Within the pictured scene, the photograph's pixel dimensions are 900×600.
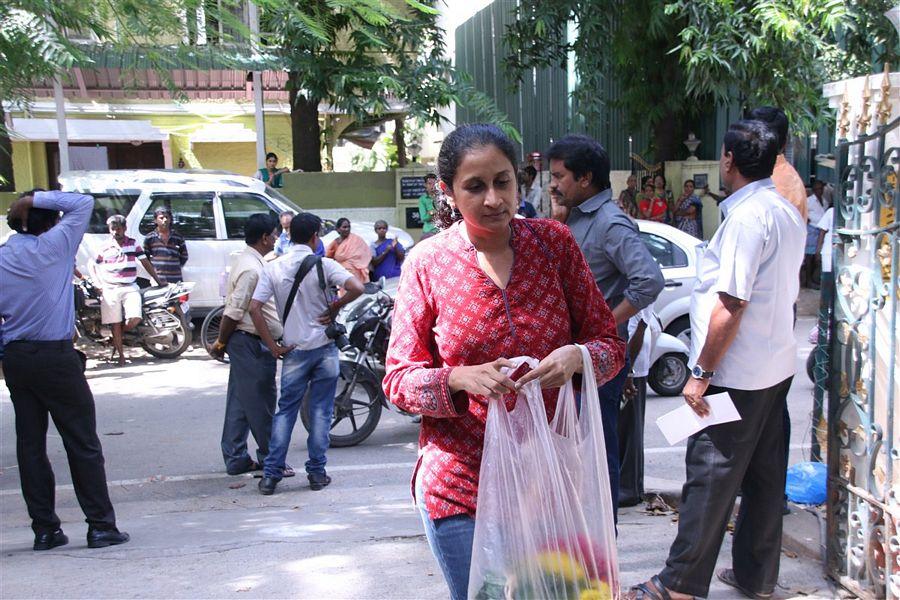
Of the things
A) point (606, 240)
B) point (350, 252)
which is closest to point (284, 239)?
point (350, 252)

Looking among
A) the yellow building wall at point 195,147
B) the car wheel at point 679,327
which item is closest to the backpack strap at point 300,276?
the car wheel at point 679,327

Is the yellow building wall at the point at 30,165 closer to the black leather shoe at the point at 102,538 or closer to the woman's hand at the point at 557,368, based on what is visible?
the black leather shoe at the point at 102,538

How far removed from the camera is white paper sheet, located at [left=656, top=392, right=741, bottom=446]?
349 cm

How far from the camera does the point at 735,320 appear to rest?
3447 millimetres

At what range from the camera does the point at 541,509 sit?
2.42m

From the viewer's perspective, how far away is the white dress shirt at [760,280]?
3.43 metres

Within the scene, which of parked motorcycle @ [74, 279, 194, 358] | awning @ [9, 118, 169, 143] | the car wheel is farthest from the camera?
awning @ [9, 118, 169, 143]

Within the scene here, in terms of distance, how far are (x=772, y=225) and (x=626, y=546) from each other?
1872 mm

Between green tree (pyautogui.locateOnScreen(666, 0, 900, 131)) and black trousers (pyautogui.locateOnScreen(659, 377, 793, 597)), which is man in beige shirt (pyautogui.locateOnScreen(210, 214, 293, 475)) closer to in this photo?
black trousers (pyautogui.locateOnScreen(659, 377, 793, 597))

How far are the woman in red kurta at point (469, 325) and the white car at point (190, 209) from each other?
1001 centimetres

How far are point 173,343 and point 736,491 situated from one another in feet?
29.6

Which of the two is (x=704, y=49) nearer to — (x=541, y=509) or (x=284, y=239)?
(x=284, y=239)

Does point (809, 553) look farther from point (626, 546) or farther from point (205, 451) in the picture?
point (205, 451)

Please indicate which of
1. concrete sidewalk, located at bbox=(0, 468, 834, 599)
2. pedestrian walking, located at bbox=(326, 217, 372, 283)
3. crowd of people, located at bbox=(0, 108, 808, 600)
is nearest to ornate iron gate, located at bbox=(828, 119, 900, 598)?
crowd of people, located at bbox=(0, 108, 808, 600)
